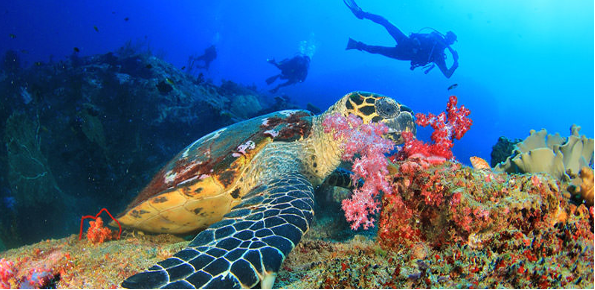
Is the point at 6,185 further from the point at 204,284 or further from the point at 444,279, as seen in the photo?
the point at 444,279

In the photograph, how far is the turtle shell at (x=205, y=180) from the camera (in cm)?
306

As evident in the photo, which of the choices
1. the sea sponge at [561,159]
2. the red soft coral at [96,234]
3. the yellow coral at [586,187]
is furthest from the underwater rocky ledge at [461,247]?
the red soft coral at [96,234]

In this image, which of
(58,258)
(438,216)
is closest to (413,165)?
(438,216)

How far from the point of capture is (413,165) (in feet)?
5.52

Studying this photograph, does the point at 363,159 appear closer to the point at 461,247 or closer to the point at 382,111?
the point at 461,247

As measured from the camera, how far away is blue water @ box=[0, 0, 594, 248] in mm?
48969

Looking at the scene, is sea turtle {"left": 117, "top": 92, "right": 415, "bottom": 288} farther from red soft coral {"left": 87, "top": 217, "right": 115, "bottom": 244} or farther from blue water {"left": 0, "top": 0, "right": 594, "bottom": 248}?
blue water {"left": 0, "top": 0, "right": 594, "bottom": 248}

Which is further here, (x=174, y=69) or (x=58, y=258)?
(x=174, y=69)

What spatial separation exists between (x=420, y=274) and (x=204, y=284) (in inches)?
39.3

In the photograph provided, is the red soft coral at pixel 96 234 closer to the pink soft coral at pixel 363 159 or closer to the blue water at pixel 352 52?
the pink soft coral at pixel 363 159

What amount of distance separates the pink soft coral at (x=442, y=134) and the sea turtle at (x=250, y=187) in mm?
621

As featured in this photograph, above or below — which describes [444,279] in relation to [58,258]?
above

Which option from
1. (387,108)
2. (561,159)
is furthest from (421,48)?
(561,159)

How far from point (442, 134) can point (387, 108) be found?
0.96m
